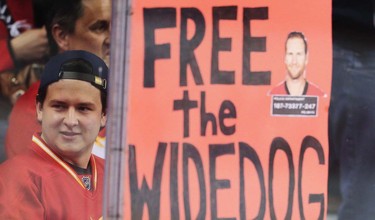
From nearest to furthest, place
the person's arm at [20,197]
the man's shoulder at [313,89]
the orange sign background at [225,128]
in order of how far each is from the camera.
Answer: the person's arm at [20,197], the orange sign background at [225,128], the man's shoulder at [313,89]

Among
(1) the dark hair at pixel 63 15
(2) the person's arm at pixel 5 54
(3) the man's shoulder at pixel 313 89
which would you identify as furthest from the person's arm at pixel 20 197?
(3) the man's shoulder at pixel 313 89

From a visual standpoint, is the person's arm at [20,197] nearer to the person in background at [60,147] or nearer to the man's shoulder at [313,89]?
the person in background at [60,147]

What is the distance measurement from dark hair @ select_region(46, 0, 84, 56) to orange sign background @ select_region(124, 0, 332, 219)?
309mm

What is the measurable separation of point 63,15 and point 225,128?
107cm

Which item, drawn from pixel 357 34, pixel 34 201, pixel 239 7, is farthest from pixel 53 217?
pixel 357 34

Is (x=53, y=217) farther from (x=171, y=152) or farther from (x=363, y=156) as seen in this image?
(x=363, y=156)

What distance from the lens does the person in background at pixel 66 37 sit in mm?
5164

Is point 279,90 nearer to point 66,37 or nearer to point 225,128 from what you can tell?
point 225,128

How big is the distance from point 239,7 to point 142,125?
0.84m

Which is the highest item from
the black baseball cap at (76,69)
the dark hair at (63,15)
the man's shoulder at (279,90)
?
the dark hair at (63,15)

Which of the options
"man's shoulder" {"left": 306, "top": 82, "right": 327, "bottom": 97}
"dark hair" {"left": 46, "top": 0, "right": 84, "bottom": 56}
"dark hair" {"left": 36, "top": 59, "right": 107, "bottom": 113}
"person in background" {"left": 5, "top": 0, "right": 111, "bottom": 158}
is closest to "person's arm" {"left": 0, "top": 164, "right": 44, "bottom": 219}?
"person in background" {"left": 5, "top": 0, "right": 111, "bottom": 158}

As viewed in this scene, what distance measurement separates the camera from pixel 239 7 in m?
5.36

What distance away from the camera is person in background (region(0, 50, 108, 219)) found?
5.12 meters

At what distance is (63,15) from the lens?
5172 millimetres
